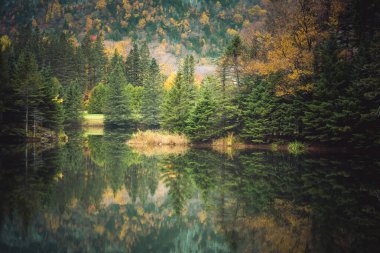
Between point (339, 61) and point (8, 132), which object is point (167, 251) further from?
point (8, 132)

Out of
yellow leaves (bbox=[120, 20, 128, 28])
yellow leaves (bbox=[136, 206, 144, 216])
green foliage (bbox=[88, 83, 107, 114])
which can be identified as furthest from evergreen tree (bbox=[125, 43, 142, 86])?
yellow leaves (bbox=[136, 206, 144, 216])

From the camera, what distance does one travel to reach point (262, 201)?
44.0 feet

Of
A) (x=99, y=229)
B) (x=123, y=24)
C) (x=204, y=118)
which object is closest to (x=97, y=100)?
(x=204, y=118)

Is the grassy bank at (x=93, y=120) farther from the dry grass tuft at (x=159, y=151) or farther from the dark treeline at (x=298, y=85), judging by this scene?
the dry grass tuft at (x=159, y=151)

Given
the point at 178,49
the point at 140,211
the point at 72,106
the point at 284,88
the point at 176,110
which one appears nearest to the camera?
the point at 140,211

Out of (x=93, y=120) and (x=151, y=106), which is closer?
→ (x=151, y=106)

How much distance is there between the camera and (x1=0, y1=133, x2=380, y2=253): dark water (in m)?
8.88

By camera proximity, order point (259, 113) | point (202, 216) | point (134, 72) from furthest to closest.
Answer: point (134, 72), point (259, 113), point (202, 216)

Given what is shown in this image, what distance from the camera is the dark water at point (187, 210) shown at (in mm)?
8875

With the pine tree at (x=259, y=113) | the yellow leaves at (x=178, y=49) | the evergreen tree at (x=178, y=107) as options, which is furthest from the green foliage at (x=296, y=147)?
the yellow leaves at (x=178, y=49)

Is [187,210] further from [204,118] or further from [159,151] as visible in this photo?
[204,118]

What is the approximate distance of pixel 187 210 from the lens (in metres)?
12.3

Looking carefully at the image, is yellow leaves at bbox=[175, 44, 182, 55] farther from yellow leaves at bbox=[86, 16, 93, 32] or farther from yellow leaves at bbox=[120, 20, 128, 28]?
yellow leaves at bbox=[86, 16, 93, 32]

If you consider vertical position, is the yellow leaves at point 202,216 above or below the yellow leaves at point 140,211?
above
